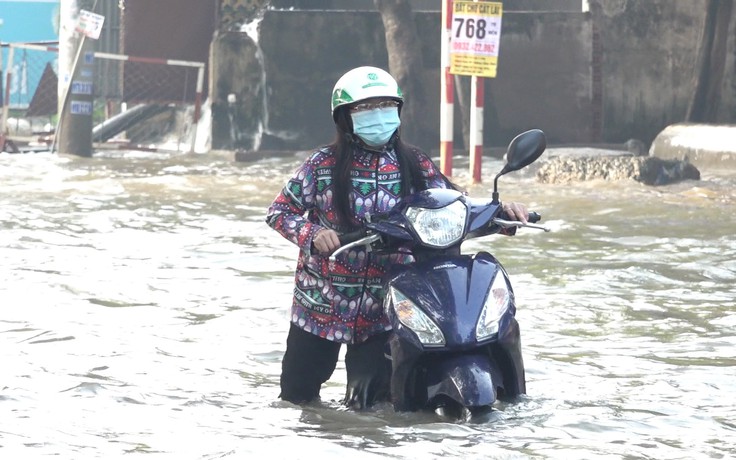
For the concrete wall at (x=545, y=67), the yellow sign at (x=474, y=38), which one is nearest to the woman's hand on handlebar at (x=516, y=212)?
the yellow sign at (x=474, y=38)

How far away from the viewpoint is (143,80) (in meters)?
21.9

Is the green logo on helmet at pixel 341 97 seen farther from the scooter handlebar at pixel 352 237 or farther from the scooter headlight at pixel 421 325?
the scooter headlight at pixel 421 325

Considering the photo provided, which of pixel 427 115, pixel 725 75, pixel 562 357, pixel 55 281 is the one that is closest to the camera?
pixel 562 357

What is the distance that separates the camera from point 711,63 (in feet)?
60.3

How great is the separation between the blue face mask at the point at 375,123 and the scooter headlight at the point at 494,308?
0.64 m

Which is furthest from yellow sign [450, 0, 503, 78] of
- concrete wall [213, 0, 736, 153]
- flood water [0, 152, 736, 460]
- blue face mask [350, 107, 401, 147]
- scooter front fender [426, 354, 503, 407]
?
scooter front fender [426, 354, 503, 407]

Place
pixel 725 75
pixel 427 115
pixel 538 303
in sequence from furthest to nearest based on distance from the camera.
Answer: pixel 427 115, pixel 725 75, pixel 538 303

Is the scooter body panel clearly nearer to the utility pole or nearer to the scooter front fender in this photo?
the scooter front fender

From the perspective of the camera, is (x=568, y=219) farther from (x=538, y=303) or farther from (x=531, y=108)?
(x=531, y=108)

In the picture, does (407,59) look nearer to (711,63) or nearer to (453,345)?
(711,63)

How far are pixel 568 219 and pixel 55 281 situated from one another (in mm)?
4788

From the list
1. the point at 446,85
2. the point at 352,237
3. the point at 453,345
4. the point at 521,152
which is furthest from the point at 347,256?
the point at 446,85

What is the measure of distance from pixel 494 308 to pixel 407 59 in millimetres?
13949

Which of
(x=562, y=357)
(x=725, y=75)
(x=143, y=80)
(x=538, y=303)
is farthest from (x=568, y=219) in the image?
(x=143, y=80)
